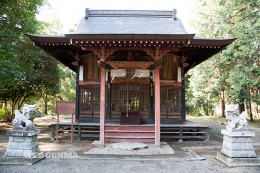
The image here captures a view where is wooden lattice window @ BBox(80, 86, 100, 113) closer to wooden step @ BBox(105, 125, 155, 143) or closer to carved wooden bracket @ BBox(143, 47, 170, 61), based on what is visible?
wooden step @ BBox(105, 125, 155, 143)

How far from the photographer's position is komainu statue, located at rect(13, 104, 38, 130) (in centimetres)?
624

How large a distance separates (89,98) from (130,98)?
1.97 meters

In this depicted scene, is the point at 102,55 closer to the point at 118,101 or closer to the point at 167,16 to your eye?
the point at 118,101

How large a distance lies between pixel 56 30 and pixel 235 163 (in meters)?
24.5

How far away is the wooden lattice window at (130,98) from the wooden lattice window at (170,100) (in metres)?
0.77

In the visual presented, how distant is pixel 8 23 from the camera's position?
1121 centimetres

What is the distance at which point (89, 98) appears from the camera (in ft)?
35.3

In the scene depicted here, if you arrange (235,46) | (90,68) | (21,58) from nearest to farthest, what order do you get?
(90,68), (21,58), (235,46)

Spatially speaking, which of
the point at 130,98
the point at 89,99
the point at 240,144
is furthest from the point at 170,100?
the point at 240,144

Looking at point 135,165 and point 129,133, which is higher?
point 129,133

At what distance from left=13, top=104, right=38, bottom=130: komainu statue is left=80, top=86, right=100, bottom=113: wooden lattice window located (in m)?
4.33

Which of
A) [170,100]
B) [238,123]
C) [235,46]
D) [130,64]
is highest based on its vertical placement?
[235,46]

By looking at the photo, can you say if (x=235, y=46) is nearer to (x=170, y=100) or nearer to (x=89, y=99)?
(x=170, y=100)

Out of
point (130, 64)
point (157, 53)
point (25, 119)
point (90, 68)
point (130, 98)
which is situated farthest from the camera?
point (90, 68)
